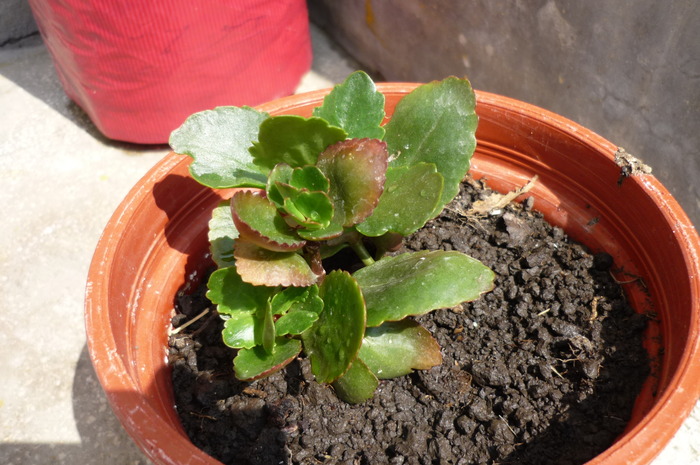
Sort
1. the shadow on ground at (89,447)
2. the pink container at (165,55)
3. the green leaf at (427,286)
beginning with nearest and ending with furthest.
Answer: the green leaf at (427,286), the shadow on ground at (89,447), the pink container at (165,55)

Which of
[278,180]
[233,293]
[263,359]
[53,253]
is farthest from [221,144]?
[53,253]

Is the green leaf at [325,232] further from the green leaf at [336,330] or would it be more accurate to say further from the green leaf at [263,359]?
the green leaf at [263,359]

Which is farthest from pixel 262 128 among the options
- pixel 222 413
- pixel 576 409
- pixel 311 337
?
pixel 576 409

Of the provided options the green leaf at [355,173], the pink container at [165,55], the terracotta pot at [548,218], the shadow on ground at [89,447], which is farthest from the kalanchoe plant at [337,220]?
the pink container at [165,55]

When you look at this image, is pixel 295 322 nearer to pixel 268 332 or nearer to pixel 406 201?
pixel 268 332

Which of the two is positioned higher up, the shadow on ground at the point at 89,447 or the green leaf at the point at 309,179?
the green leaf at the point at 309,179

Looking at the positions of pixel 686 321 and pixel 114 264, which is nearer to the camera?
pixel 686 321

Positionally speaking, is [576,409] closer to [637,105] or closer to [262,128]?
[262,128]
